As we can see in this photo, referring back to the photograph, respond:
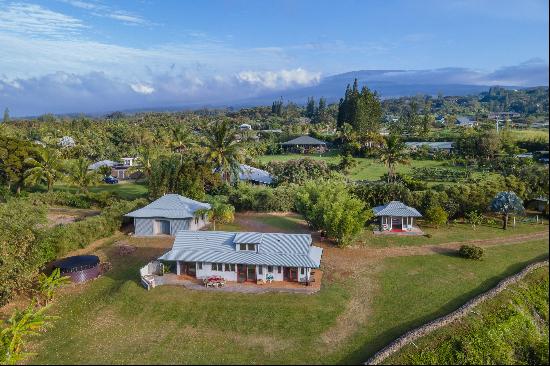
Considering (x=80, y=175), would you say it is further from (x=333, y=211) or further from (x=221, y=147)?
(x=333, y=211)

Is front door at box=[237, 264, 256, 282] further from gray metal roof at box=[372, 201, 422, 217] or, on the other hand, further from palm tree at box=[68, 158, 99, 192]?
palm tree at box=[68, 158, 99, 192]

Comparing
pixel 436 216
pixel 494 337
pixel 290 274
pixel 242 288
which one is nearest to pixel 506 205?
pixel 436 216

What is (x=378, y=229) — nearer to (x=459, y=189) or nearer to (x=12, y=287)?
(x=459, y=189)

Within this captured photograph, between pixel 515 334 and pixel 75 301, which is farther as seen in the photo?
pixel 75 301

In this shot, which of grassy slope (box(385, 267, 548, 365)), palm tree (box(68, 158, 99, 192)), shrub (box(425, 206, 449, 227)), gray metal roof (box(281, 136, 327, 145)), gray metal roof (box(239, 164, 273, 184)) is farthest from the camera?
gray metal roof (box(281, 136, 327, 145))

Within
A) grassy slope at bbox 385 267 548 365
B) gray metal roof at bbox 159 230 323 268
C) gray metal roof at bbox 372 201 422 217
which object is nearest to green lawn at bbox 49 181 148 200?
gray metal roof at bbox 159 230 323 268

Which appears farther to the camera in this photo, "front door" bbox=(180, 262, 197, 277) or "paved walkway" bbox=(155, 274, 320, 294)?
"front door" bbox=(180, 262, 197, 277)

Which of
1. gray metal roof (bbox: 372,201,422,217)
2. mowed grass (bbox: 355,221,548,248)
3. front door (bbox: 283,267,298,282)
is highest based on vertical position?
gray metal roof (bbox: 372,201,422,217)

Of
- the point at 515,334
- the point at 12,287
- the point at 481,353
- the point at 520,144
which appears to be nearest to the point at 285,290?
the point at 481,353
